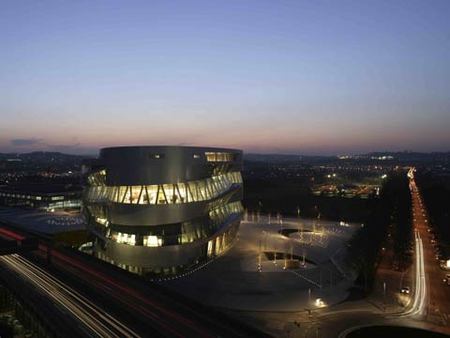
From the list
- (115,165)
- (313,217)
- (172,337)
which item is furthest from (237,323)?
(313,217)

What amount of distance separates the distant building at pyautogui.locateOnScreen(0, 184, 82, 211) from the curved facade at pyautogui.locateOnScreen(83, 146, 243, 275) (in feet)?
243

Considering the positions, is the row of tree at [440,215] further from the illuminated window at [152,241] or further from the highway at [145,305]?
the highway at [145,305]

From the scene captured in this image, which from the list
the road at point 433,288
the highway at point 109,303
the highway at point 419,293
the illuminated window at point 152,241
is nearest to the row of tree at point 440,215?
the road at point 433,288

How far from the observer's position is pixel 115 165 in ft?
186

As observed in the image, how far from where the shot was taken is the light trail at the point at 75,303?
97.7 feet

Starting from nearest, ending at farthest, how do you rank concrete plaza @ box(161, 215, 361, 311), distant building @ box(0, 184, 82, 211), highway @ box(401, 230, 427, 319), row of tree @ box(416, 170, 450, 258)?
highway @ box(401, 230, 427, 319) → concrete plaza @ box(161, 215, 361, 311) → row of tree @ box(416, 170, 450, 258) → distant building @ box(0, 184, 82, 211)

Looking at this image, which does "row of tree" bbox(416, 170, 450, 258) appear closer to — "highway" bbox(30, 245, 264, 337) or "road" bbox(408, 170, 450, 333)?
"road" bbox(408, 170, 450, 333)

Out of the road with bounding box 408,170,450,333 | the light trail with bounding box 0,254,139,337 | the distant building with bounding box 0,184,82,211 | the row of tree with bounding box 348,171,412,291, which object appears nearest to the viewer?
the light trail with bounding box 0,254,139,337

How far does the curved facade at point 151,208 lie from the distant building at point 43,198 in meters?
74.2

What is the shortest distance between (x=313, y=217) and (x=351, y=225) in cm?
1629

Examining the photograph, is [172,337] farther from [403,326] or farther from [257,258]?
[257,258]

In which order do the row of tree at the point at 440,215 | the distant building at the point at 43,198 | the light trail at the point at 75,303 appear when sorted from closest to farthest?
the light trail at the point at 75,303 → the row of tree at the point at 440,215 → the distant building at the point at 43,198

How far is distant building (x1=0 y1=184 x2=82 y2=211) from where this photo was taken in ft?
423

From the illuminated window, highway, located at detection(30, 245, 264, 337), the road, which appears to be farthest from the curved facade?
the road
